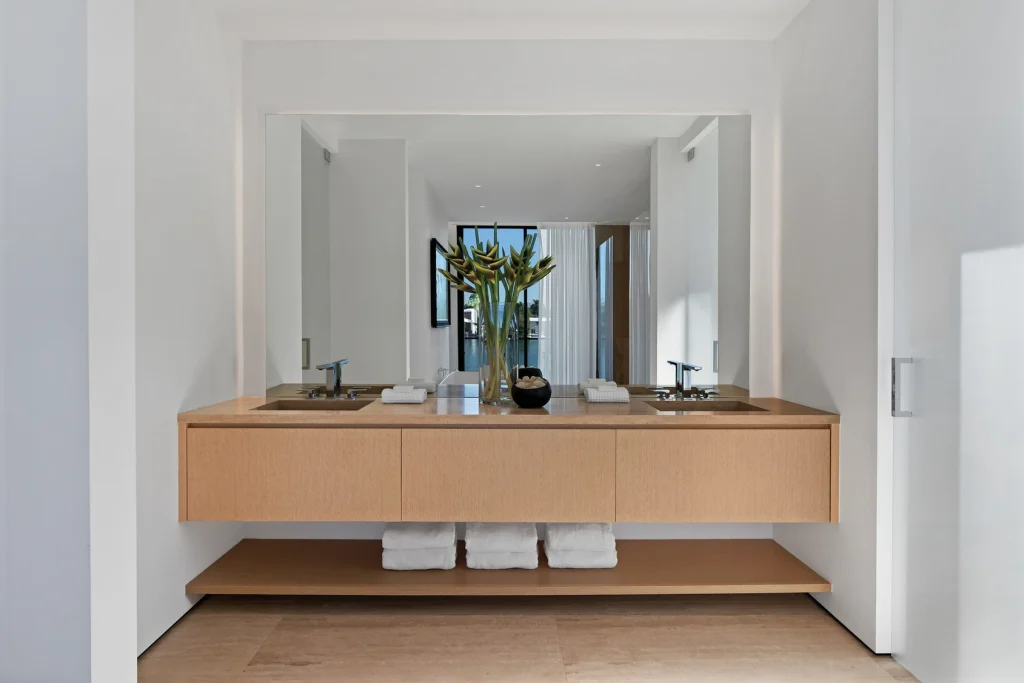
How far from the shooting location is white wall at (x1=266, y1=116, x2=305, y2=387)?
2844 millimetres

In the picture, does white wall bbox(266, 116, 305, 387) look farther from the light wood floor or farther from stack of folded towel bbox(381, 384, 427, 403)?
the light wood floor

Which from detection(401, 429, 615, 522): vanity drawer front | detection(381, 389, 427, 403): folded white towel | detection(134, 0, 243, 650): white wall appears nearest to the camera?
detection(134, 0, 243, 650): white wall

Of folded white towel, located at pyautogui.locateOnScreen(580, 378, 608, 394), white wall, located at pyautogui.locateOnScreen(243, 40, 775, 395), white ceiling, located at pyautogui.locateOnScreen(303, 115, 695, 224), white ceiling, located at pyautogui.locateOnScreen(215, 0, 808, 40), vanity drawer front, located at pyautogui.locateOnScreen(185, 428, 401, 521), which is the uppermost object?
white ceiling, located at pyautogui.locateOnScreen(215, 0, 808, 40)

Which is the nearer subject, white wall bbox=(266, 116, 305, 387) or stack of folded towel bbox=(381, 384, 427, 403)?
stack of folded towel bbox=(381, 384, 427, 403)

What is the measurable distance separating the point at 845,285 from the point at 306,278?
2.19m

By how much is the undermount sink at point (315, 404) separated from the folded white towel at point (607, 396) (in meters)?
0.97

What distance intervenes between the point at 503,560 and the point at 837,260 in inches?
66.4

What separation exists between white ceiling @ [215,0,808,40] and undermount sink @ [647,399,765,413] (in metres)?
1.59

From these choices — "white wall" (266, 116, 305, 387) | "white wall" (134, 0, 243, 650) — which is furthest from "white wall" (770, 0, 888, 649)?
"white wall" (134, 0, 243, 650)

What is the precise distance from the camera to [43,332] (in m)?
1.01

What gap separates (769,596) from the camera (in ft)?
8.63

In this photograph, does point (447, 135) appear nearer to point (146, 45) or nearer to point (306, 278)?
point (306, 278)

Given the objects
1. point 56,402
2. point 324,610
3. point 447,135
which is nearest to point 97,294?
point 56,402

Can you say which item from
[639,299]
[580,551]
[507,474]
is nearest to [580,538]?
[580,551]
